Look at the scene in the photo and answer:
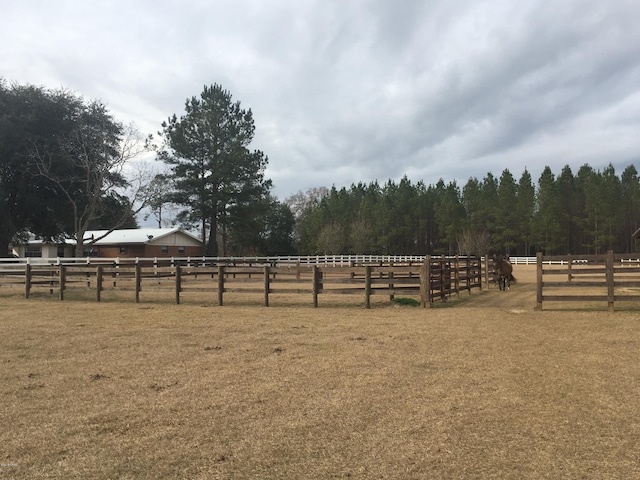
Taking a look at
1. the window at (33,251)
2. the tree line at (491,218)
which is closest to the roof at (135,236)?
the window at (33,251)

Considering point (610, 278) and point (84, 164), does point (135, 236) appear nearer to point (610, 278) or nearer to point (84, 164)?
point (84, 164)

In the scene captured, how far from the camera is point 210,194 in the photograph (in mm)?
39438

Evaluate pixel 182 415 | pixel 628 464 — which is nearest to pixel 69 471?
pixel 182 415

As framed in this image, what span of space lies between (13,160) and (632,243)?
7151 cm

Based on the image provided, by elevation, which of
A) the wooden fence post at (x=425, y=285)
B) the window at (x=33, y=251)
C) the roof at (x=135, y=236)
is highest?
the roof at (x=135, y=236)

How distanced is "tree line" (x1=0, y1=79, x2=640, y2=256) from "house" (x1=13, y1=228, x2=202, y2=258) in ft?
16.9

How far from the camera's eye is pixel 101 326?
9.48 metres

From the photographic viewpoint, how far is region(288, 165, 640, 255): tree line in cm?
6091

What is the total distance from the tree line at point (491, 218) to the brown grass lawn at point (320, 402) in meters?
48.4

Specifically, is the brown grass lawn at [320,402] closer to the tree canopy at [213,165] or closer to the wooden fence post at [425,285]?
the wooden fence post at [425,285]

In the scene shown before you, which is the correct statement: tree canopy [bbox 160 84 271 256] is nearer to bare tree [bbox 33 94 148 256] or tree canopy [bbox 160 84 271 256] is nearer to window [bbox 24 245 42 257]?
bare tree [bbox 33 94 148 256]

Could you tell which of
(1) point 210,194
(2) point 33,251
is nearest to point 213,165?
(1) point 210,194

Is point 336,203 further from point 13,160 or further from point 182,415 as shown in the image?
point 182,415

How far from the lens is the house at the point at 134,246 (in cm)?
4775
